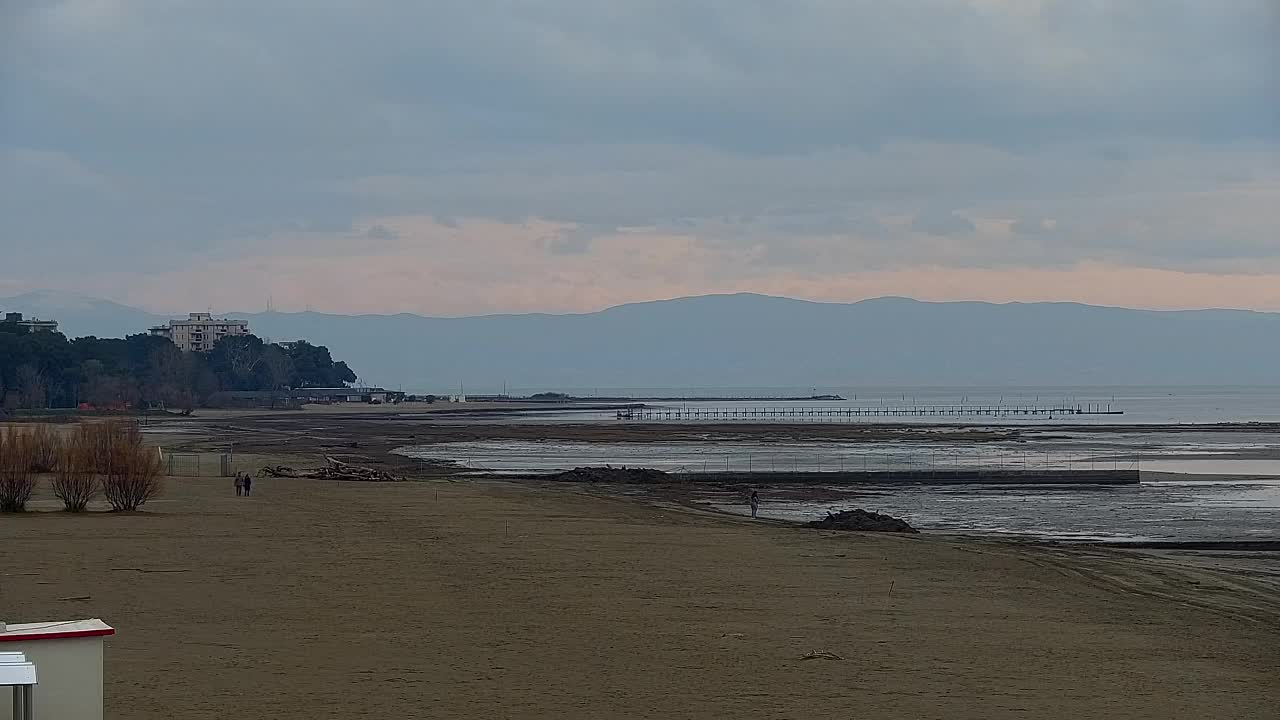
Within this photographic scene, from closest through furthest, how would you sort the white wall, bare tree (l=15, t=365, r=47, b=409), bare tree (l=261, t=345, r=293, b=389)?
1. the white wall
2. bare tree (l=15, t=365, r=47, b=409)
3. bare tree (l=261, t=345, r=293, b=389)

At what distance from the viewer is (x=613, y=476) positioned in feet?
162

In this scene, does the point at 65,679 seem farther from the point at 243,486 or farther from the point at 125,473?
the point at 243,486

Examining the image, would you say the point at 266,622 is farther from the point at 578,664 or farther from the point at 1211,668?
the point at 1211,668

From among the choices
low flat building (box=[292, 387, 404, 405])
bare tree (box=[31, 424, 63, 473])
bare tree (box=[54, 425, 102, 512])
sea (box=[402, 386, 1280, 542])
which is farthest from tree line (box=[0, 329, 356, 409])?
bare tree (box=[54, 425, 102, 512])

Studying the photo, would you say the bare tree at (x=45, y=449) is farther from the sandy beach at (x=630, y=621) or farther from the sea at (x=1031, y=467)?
the sea at (x=1031, y=467)

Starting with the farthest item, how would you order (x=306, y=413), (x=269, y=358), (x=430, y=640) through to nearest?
(x=269, y=358)
(x=306, y=413)
(x=430, y=640)

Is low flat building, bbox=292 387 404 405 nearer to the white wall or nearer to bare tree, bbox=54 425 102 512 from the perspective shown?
bare tree, bbox=54 425 102 512

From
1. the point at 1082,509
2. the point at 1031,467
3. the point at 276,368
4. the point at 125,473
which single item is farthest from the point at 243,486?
the point at 276,368

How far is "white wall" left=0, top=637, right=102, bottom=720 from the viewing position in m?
8.05

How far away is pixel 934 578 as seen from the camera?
21.4 meters

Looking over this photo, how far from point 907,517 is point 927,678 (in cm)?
2320

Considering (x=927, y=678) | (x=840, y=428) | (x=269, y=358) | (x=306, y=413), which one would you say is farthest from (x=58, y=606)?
(x=269, y=358)

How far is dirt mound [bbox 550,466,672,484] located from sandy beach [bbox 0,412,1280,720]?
19960 millimetres

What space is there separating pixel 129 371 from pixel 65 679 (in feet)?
533
